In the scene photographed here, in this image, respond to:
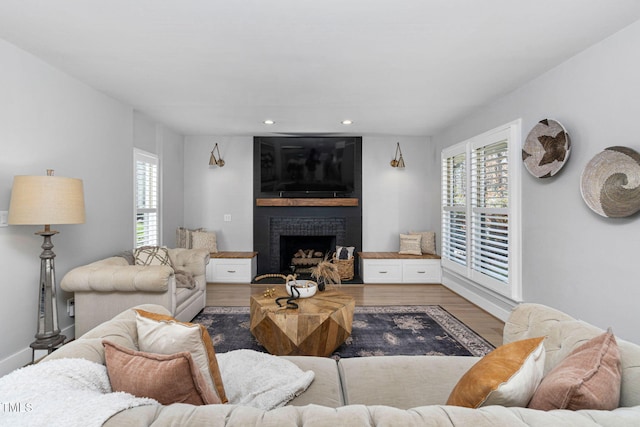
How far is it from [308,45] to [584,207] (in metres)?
2.47

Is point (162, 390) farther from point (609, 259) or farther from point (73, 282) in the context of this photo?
point (609, 259)

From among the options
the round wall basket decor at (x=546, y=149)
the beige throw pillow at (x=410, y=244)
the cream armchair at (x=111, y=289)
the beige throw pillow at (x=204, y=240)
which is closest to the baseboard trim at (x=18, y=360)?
the cream armchair at (x=111, y=289)

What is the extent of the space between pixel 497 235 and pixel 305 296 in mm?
2278

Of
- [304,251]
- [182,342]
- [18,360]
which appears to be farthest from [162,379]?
[304,251]

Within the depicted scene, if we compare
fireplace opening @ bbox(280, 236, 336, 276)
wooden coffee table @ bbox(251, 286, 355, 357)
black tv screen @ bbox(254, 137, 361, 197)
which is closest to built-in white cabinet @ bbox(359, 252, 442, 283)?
fireplace opening @ bbox(280, 236, 336, 276)

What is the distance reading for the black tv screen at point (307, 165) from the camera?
18.0 feet

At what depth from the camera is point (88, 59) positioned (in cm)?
265

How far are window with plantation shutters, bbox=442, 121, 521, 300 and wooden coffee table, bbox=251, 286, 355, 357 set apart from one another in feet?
6.19

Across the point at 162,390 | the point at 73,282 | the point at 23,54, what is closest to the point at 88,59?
the point at 23,54

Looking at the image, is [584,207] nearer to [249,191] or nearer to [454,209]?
[454,209]

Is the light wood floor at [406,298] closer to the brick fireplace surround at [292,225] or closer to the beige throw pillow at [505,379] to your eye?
the brick fireplace surround at [292,225]

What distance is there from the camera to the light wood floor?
11.6 ft

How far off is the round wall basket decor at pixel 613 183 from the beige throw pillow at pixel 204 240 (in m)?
4.81

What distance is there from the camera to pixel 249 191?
224 inches
